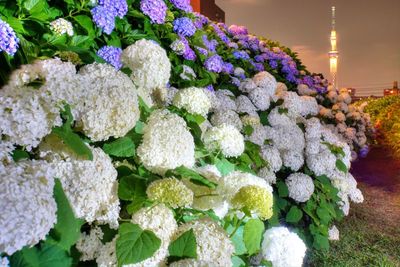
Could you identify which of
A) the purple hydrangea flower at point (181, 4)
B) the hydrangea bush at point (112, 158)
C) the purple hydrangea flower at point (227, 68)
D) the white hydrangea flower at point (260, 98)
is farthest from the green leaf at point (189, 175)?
the purple hydrangea flower at point (227, 68)

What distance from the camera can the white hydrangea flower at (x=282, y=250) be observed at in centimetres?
183

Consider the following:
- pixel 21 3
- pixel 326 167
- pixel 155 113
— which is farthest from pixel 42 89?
pixel 326 167

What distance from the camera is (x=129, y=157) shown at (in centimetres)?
156

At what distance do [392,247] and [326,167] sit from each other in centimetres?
141

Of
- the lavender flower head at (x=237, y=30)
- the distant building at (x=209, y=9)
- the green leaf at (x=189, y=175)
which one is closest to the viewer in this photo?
the green leaf at (x=189, y=175)

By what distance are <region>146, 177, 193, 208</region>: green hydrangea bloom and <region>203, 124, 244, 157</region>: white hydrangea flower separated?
0.83 metres

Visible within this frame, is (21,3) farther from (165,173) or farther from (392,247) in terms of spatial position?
(392,247)

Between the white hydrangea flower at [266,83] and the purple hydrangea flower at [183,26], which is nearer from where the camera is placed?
the purple hydrangea flower at [183,26]

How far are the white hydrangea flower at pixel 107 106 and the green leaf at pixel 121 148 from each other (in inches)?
3.3

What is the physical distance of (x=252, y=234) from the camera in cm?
164

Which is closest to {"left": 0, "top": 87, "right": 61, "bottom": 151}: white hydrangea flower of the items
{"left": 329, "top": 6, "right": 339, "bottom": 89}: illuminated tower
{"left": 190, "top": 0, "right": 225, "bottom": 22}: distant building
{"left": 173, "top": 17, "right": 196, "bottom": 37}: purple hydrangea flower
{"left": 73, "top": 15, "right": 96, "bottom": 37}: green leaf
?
{"left": 73, "top": 15, "right": 96, "bottom": 37}: green leaf

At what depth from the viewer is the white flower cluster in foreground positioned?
1848mm

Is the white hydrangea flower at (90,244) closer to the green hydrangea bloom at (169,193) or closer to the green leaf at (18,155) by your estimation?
the green hydrangea bloom at (169,193)

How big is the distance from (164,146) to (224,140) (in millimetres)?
663
